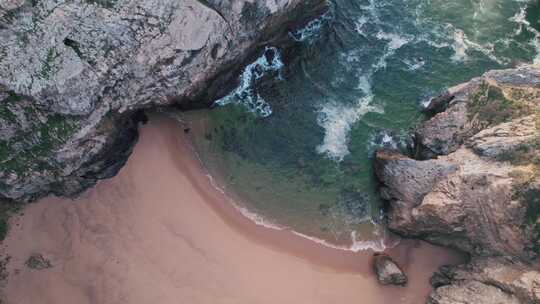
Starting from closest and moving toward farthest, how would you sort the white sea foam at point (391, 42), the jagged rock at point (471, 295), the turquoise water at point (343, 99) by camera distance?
the jagged rock at point (471, 295) < the turquoise water at point (343, 99) < the white sea foam at point (391, 42)

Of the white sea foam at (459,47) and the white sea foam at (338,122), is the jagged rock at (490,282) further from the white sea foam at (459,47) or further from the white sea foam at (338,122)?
the white sea foam at (459,47)

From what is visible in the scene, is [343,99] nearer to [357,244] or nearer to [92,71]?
[357,244]

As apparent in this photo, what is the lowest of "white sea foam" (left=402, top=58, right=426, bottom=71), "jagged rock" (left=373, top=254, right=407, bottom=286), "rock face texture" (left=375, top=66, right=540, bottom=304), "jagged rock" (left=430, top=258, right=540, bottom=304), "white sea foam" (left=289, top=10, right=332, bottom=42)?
"jagged rock" (left=373, top=254, right=407, bottom=286)

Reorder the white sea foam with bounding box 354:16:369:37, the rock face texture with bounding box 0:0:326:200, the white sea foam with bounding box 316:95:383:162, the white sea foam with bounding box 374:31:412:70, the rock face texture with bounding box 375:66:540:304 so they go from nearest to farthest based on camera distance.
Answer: the rock face texture with bounding box 0:0:326:200 < the rock face texture with bounding box 375:66:540:304 < the white sea foam with bounding box 316:95:383:162 < the white sea foam with bounding box 374:31:412:70 < the white sea foam with bounding box 354:16:369:37

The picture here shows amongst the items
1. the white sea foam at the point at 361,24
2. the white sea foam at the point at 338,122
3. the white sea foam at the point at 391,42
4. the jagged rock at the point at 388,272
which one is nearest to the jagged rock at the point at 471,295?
the jagged rock at the point at 388,272

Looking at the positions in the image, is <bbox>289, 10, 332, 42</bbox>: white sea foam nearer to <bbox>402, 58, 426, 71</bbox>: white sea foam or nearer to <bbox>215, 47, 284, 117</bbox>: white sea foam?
<bbox>215, 47, 284, 117</bbox>: white sea foam

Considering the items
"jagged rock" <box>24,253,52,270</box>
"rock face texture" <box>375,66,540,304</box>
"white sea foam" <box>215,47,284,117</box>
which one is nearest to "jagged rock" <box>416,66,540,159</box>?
"rock face texture" <box>375,66,540,304</box>
